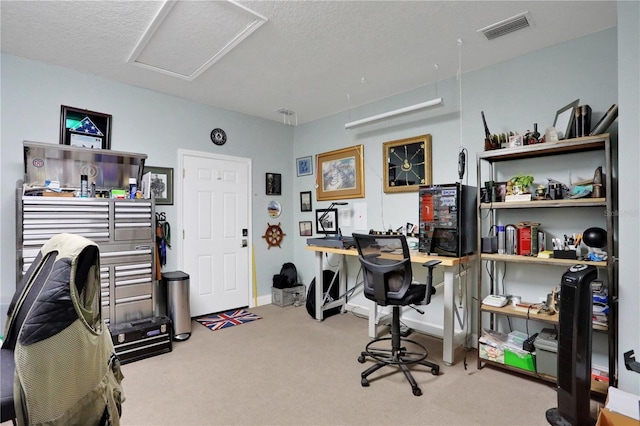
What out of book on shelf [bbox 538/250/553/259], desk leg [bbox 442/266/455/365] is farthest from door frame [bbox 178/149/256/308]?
book on shelf [bbox 538/250/553/259]

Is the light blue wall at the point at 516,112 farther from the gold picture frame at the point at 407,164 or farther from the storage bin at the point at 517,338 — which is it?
the storage bin at the point at 517,338

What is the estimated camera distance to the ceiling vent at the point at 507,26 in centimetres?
234

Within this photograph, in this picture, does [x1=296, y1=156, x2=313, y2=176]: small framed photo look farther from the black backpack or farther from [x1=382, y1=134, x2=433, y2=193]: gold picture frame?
the black backpack

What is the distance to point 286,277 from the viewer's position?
15.6ft

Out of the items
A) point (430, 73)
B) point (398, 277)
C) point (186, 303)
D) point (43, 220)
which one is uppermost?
point (430, 73)

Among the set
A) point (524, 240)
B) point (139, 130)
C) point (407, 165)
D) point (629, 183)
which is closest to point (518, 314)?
point (524, 240)

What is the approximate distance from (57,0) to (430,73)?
3053 millimetres

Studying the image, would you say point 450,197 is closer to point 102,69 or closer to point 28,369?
point 28,369

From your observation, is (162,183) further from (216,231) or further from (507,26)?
(507,26)

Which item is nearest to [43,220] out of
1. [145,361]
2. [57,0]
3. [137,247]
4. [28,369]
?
[137,247]

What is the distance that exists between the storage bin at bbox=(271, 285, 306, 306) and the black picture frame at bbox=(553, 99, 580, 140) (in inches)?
139

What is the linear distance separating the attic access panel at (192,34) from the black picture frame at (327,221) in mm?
2328

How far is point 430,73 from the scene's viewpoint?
128 inches

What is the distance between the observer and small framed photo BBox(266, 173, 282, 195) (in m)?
4.75
